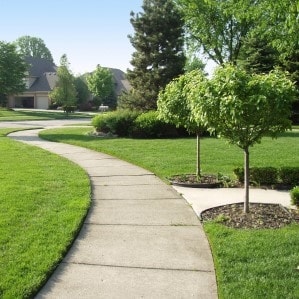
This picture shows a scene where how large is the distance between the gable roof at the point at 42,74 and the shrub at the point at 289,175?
6315cm

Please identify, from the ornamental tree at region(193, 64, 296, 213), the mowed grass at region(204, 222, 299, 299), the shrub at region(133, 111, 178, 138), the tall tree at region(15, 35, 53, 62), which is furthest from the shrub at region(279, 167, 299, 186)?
the tall tree at region(15, 35, 53, 62)

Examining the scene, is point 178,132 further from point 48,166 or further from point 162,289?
point 162,289

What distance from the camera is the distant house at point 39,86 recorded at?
6949 cm

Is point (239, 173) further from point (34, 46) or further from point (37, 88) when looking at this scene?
point (34, 46)

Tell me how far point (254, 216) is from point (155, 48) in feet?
70.7

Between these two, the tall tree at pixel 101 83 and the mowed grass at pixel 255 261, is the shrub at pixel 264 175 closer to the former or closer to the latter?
the mowed grass at pixel 255 261

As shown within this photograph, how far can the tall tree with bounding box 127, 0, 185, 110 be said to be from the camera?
25.6m

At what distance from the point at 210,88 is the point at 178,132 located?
13.3 m

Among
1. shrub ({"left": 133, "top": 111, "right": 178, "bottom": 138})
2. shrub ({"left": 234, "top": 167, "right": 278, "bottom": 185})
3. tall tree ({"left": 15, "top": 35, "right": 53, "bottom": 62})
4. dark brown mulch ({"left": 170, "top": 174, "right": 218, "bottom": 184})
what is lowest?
dark brown mulch ({"left": 170, "top": 174, "right": 218, "bottom": 184})

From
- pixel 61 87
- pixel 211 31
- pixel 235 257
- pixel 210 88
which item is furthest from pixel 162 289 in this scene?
pixel 61 87

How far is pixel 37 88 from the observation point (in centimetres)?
7006

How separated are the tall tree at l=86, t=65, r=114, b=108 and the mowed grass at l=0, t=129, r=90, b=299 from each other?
5183 centimetres

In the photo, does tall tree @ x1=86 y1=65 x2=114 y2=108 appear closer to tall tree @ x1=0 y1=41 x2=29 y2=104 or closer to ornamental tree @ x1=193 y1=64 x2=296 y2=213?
tall tree @ x1=0 y1=41 x2=29 y2=104

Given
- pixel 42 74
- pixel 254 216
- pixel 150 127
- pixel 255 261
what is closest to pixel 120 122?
pixel 150 127
